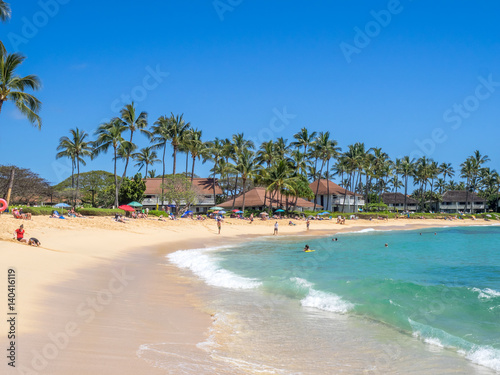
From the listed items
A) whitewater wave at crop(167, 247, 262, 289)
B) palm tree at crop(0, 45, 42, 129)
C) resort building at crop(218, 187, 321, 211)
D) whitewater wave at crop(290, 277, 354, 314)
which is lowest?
whitewater wave at crop(167, 247, 262, 289)

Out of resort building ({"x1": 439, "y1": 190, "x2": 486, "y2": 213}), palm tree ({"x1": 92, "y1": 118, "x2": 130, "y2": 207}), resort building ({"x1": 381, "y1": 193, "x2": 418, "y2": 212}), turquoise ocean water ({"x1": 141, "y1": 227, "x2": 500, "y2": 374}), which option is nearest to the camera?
turquoise ocean water ({"x1": 141, "y1": 227, "x2": 500, "y2": 374})

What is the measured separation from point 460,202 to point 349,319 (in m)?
101

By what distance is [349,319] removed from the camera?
847 centimetres

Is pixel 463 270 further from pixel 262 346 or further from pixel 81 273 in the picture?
pixel 81 273

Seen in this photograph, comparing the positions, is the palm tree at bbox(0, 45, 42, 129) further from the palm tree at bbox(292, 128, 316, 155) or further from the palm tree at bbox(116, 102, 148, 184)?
the palm tree at bbox(292, 128, 316, 155)

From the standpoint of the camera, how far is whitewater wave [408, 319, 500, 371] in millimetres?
6082

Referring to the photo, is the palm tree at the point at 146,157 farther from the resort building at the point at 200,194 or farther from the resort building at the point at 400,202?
the resort building at the point at 400,202

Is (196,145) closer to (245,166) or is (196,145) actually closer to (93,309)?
(245,166)

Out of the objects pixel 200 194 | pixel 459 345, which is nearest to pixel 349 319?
pixel 459 345

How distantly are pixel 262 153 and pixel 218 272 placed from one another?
156ft

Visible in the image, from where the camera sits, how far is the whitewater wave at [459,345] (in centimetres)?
608

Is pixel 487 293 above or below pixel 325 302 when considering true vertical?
above

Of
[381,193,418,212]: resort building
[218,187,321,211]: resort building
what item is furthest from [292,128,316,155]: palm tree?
[381,193,418,212]: resort building

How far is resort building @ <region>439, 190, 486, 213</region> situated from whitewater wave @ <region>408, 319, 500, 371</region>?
326 feet
